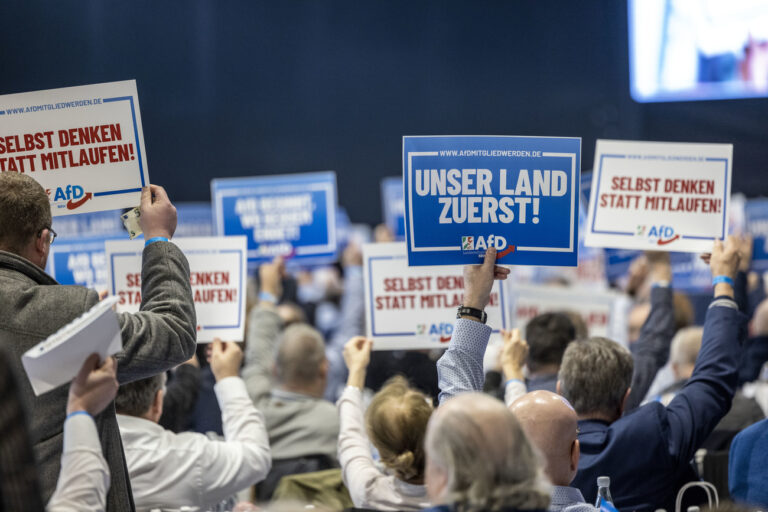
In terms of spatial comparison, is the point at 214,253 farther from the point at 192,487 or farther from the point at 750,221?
the point at 750,221

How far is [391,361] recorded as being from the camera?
5223 mm

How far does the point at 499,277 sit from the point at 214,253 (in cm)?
140

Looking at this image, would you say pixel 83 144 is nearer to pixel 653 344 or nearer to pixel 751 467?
pixel 751 467

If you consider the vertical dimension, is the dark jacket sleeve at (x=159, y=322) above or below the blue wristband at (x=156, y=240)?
below

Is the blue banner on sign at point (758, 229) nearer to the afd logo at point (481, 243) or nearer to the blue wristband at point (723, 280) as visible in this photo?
the blue wristband at point (723, 280)

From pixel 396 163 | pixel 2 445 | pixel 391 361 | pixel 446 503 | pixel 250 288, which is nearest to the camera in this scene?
pixel 2 445

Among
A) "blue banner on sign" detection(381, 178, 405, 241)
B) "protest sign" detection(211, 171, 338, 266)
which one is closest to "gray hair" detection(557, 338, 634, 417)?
"protest sign" detection(211, 171, 338, 266)

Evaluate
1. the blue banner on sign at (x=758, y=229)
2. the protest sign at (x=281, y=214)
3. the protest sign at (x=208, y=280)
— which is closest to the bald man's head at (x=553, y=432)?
the protest sign at (x=208, y=280)

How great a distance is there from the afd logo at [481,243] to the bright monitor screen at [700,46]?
844 cm

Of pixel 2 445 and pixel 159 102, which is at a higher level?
pixel 159 102

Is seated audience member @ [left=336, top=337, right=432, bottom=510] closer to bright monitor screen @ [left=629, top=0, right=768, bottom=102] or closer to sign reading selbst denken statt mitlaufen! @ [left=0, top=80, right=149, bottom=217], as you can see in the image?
sign reading selbst denken statt mitlaufen! @ [left=0, top=80, right=149, bottom=217]

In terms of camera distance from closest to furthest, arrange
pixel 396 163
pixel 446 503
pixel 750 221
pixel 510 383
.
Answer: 1. pixel 446 503
2. pixel 510 383
3. pixel 750 221
4. pixel 396 163

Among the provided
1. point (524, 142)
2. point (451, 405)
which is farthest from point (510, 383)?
point (451, 405)

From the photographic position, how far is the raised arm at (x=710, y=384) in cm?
300
